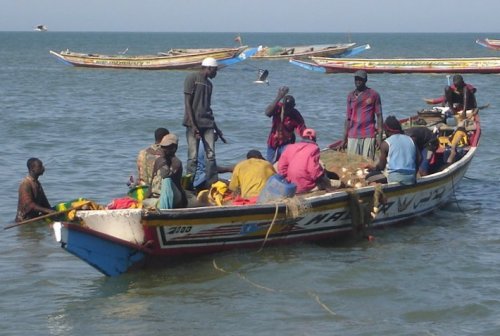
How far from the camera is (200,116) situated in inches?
438

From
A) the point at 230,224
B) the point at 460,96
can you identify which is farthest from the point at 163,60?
the point at 230,224

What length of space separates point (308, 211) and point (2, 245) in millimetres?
3645

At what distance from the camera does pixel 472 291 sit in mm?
9086

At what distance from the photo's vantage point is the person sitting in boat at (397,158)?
10758 millimetres

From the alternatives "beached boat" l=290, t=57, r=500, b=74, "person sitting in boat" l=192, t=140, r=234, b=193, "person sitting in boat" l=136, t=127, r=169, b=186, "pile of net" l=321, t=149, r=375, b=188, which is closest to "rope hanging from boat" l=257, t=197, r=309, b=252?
"pile of net" l=321, t=149, r=375, b=188

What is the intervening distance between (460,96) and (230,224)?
6.69 meters

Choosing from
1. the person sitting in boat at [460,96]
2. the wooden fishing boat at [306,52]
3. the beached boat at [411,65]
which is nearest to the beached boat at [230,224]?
the person sitting in boat at [460,96]

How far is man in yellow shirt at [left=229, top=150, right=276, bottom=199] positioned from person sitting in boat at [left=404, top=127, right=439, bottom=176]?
7.40 ft

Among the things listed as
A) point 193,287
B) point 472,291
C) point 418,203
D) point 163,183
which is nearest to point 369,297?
point 472,291

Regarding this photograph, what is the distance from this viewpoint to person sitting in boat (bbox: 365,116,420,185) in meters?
10.8

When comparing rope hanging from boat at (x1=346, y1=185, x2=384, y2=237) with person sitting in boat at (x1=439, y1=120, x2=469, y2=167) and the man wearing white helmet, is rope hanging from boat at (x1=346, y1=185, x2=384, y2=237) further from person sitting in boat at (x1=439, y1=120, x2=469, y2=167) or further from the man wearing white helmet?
person sitting in boat at (x1=439, y1=120, x2=469, y2=167)

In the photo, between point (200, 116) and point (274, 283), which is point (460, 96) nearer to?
point (200, 116)

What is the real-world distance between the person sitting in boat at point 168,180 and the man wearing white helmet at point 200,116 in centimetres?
150

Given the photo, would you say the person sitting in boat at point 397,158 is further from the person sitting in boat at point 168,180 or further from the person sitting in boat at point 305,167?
the person sitting in boat at point 168,180
